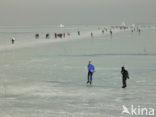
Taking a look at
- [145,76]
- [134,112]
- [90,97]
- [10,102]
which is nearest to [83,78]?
[145,76]

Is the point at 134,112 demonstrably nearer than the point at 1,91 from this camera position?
Yes

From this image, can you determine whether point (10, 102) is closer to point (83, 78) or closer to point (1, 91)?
point (1, 91)

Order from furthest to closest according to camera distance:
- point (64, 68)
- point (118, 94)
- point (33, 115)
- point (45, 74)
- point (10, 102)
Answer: point (64, 68) → point (45, 74) → point (118, 94) → point (10, 102) → point (33, 115)

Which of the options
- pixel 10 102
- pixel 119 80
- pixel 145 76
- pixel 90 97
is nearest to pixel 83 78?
pixel 119 80

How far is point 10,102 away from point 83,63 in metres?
8.87

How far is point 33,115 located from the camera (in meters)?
7.35

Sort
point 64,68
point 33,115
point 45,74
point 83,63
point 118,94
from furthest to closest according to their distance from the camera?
point 83,63 < point 64,68 < point 45,74 < point 118,94 < point 33,115

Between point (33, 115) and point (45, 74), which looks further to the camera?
point (45, 74)

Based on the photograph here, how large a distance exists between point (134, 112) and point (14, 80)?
21.4ft

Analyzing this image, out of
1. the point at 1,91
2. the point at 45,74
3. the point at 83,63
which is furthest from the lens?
the point at 83,63

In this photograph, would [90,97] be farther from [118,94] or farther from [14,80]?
[14,80]

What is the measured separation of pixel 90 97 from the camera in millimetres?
9289

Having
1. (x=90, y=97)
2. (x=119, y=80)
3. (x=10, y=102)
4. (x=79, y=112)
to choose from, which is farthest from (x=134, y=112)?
(x=119, y=80)

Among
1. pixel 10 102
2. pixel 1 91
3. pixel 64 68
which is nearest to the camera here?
pixel 10 102
